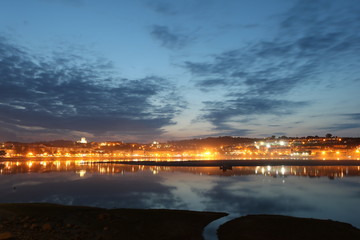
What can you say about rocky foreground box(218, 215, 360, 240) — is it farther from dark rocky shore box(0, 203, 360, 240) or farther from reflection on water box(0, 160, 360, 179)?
reflection on water box(0, 160, 360, 179)

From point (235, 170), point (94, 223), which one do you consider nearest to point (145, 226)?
point (94, 223)

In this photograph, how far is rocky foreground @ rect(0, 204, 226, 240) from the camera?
1603 cm

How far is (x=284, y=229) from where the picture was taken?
17453mm

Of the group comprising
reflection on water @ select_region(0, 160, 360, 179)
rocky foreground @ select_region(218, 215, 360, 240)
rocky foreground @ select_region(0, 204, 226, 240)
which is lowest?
reflection on water @ select_region(0, 160, 360, 179)

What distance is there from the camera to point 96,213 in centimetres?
2131

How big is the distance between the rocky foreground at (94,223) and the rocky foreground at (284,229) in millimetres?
2095

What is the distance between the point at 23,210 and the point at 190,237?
45.3 feet

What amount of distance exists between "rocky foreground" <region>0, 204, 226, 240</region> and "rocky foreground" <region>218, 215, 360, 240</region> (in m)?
2.09

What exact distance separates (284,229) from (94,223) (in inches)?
496

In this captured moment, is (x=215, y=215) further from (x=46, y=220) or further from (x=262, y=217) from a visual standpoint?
(x=46, y=220)

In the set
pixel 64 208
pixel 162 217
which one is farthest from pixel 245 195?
pixel 64 208

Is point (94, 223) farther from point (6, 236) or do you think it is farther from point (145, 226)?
point (6, 236)

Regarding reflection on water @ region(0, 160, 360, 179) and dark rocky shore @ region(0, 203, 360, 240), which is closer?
dark rocky shore @ region(0, 203, 360, 240)

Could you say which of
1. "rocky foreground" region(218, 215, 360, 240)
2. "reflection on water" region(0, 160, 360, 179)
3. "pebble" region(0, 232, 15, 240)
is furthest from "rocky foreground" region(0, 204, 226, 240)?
"reflection on water" region(0, 160, 360, 179)
